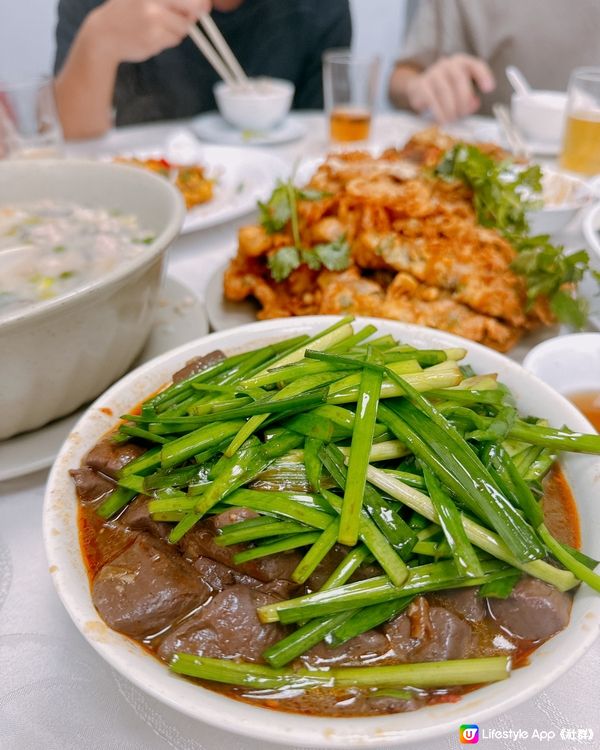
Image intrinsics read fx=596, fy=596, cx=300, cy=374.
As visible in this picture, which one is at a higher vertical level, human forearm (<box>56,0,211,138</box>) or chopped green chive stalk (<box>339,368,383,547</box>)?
human forearm (<box>56,0,211,138</box>)

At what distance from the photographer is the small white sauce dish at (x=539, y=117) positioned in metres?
3.36

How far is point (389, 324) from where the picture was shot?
145 centimetres

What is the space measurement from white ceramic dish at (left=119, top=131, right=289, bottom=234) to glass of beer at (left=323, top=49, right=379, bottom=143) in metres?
0.57

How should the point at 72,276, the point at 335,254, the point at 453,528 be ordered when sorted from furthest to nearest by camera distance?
the point at 335,254
the point at 72,276
the point at 453,528

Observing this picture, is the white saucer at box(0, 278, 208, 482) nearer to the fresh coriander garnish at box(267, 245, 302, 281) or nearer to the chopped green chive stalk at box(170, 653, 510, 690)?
the fresh coriander garnish at box(267, 245, 302, 281)

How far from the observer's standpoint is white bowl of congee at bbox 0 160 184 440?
127cm

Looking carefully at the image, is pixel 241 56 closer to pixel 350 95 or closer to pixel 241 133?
pixel 241 133

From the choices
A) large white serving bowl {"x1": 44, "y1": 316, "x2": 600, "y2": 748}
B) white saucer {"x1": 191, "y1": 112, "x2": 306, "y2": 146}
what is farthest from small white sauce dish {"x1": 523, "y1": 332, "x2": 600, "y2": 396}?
white saucer {"x1": 191, "y1": 112, "x2": 306, "y2": 146}

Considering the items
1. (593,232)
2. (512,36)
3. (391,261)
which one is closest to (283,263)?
(391,261)

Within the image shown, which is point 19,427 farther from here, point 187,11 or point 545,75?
point 545,75

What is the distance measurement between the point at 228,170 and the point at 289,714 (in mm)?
2862

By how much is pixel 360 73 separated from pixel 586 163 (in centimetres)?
144

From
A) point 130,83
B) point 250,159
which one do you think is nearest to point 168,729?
point 250,159

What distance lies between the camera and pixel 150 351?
1.74 meters
